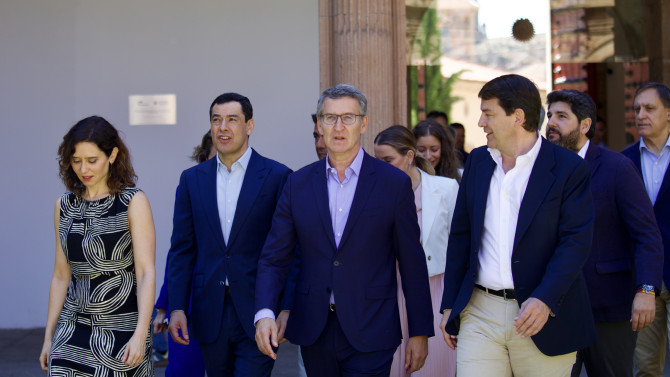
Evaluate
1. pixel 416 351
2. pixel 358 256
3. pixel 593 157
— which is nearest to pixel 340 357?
pixel 416 351

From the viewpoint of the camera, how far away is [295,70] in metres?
7.76

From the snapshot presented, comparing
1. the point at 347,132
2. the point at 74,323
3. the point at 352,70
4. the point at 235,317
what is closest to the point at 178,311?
the point at 235,317

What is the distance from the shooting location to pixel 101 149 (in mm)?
3969

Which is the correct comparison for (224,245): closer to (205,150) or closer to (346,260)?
(346,260)

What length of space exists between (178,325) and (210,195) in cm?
69

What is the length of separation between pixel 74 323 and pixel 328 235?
1271 millimetres

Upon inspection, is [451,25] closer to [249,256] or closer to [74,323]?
[249,256]

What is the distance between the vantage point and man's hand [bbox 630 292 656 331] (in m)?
4.11

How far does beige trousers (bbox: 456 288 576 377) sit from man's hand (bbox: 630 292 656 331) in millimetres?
721

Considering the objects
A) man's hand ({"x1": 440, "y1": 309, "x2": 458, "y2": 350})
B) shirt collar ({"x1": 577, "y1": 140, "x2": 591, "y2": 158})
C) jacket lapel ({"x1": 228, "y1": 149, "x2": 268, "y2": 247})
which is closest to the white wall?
jacket lapel ({"x1": 228, "y1": 149, "x2": 268, "y2": 247})

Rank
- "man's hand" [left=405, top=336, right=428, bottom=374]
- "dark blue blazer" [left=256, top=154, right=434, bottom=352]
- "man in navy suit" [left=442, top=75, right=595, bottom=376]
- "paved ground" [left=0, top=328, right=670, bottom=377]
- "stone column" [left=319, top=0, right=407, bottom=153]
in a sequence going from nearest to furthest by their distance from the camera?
"man in navy suit" [left=442, top=75, right=595, bottom=376] < "dark blue blazer" [left=256, top=154, right=434, bottom=352] < "man's hand" [left=405, top=336, right=428, bottom=374] < "paved ground" [left=0, top=328, right=670, bottom=377] < "stone column" [left=319, top=0, right=407, bottom=153]

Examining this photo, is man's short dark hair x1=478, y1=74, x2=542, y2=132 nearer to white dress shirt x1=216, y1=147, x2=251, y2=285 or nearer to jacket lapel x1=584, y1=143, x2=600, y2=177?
jacket lapel x1=584, y1=143, x2=600, y2=177

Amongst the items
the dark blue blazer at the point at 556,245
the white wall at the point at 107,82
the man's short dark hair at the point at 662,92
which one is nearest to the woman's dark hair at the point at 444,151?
the man's short dark hair at the point at 662,92

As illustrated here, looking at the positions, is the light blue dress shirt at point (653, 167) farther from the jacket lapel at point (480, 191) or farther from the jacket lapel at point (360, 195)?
the jacket lapel at point (360, 195)
